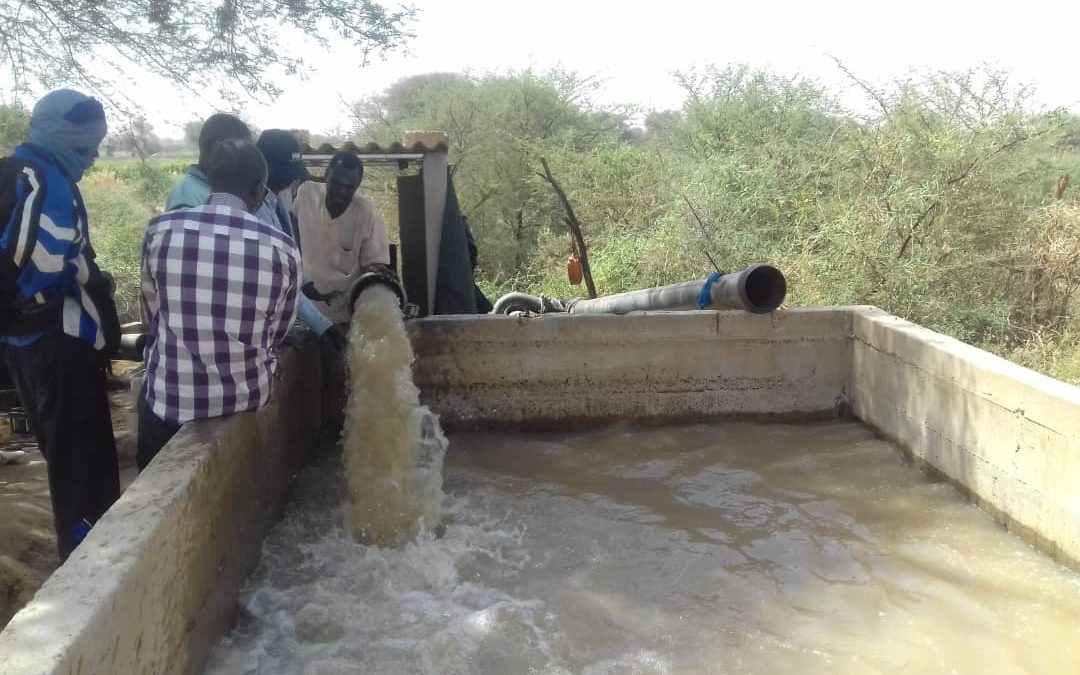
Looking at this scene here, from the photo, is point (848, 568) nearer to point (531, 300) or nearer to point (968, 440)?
point (968, 440)

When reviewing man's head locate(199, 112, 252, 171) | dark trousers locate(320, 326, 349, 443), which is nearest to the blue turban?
man's head locate(199, 112, 252, 171)

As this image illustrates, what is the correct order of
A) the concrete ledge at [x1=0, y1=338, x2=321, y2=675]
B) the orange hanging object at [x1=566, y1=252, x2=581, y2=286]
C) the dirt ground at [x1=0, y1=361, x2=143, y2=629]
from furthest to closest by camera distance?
the orange hanging object at [x1=566, y1=252, x2=581, y2=286] < the dirt ground at [x1=0, y1=361, x2=143, y2=629] < the concrete ledge at [x1=0, y1=338, x2=321, y2=675]

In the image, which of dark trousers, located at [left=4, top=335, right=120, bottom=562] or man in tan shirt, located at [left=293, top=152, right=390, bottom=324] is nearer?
dark trousers, located at [left=4, top=335, right=120, bottom=562]

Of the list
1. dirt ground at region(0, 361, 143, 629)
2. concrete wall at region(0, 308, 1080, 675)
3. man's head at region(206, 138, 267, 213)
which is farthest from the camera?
dirt ground at region(0, 361, 143, 629)

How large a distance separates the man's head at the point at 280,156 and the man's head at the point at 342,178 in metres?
0.26

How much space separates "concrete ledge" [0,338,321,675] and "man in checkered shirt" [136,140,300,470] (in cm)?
16

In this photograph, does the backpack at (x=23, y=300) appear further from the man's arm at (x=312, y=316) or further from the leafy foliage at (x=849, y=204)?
the leafy foliage at (x=849, y=204)

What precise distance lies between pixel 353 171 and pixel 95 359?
194 centimetres

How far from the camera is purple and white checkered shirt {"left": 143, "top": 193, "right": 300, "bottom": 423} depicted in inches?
111

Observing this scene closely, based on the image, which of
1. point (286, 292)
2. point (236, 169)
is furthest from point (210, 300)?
point (236, 169)

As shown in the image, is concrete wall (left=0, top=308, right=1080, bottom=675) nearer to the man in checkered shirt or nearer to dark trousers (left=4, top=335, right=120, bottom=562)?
the man in checkered shirt

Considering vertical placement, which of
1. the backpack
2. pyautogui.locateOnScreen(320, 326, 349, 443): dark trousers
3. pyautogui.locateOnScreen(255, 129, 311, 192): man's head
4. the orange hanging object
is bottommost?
pyautogui.locateOnScreen(320, 326, 349, 443): dark trousers

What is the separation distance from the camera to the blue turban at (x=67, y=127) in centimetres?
311

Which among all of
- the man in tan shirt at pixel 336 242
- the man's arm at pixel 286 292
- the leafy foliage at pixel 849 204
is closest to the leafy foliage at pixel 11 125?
the man in tan shirt at pixel 336 242
